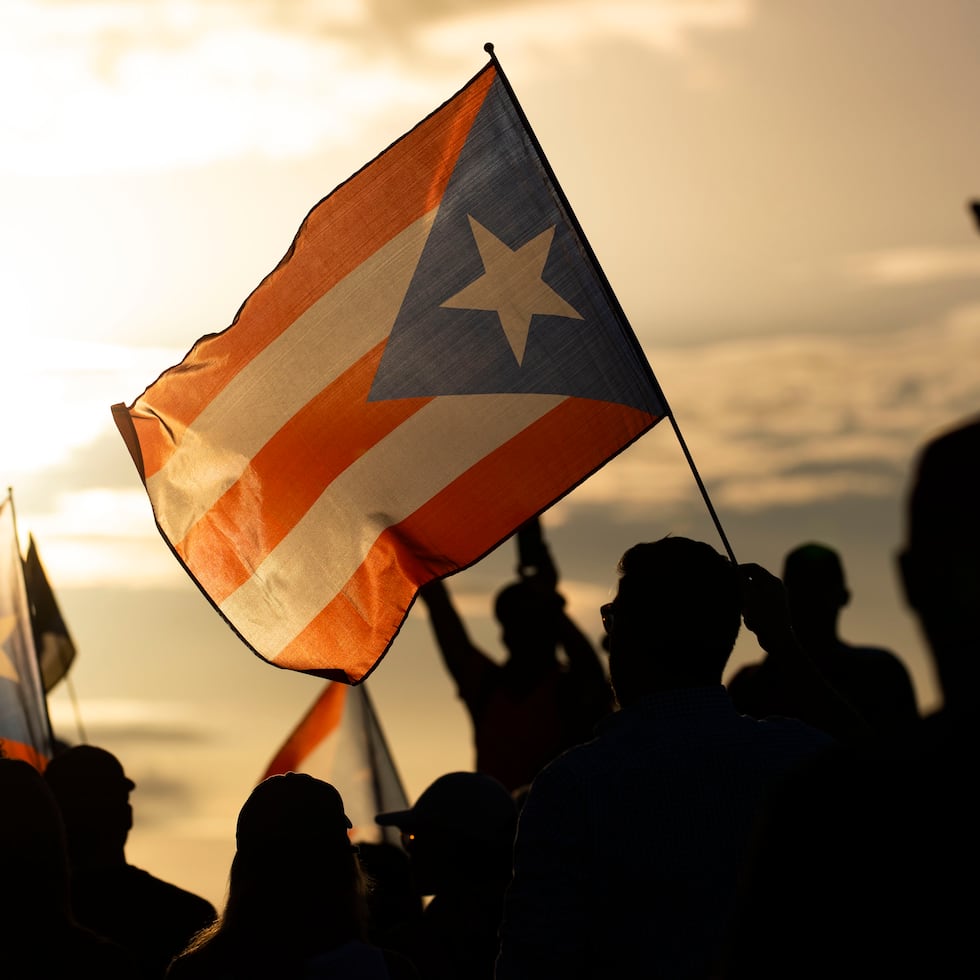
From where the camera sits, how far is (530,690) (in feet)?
23.6

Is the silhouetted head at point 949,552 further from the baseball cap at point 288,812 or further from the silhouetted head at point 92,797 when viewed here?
the silhouetted head at point 92,797

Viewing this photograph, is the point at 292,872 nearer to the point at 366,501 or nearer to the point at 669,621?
the point at 669,621

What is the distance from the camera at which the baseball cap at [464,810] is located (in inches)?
207

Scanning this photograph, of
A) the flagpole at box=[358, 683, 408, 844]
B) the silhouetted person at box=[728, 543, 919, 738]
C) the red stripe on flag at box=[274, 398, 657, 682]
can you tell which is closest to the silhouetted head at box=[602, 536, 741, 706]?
the silhouetted person at box=[728, 543, 919, 738]

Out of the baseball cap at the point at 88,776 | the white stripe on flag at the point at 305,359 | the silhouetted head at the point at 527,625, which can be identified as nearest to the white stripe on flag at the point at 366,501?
the white stripe on flag at the point at 305,359

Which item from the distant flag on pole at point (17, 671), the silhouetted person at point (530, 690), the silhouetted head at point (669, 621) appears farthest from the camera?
the distant flag on pole at point (17, 671)

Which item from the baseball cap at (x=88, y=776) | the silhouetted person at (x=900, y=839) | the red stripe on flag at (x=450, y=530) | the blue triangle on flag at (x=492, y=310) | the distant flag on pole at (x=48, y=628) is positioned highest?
the distant flag on pole at (x=48, y=628)

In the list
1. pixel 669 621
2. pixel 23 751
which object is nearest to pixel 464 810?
pixel 669 621

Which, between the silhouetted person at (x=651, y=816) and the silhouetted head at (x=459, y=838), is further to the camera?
the silhouetted head at (x=459, y=838)

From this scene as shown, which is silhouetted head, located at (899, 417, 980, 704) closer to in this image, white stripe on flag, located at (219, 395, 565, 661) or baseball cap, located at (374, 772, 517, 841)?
baseball cap, located at (374, 772, 517, 841)

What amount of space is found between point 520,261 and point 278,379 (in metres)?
1.11

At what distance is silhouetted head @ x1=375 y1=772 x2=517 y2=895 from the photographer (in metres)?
5.23

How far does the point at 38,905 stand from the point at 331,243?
311 cm

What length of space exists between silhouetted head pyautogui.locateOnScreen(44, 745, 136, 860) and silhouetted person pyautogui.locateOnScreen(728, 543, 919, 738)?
7.77ft
